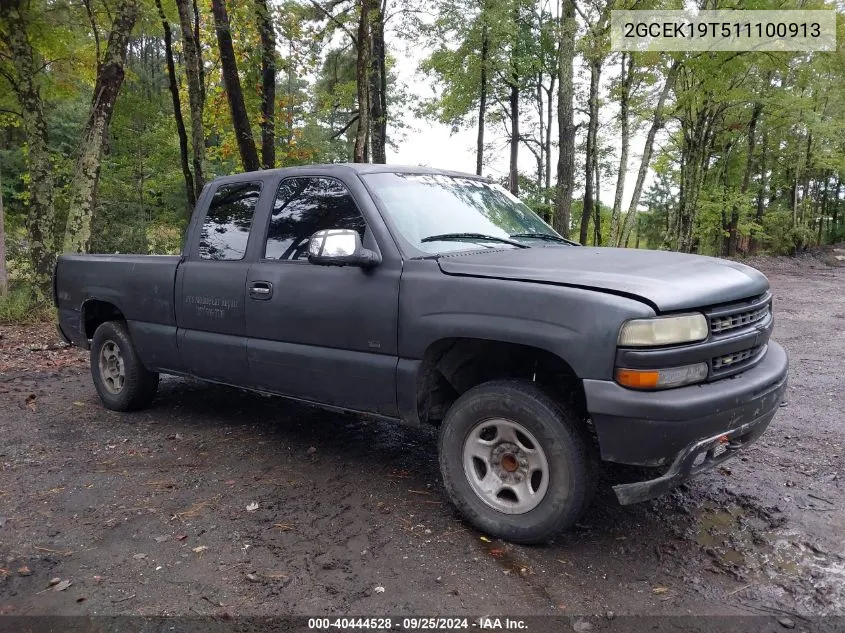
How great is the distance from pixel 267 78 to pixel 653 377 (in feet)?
46.2

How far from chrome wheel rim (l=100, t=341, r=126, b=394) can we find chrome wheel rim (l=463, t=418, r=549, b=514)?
367 centimetres

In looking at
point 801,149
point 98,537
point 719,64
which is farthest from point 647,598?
point 801,149

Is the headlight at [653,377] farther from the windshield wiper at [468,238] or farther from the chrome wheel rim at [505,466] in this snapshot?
the windshield wiper at [468,238]

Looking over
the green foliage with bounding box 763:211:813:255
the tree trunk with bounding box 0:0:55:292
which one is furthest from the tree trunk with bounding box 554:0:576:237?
the green foliage with bounding box 763:211:813:255

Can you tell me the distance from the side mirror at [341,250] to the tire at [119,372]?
8.65 feet

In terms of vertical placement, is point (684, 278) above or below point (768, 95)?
below

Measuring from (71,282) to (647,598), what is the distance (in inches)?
218

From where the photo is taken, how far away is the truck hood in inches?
109

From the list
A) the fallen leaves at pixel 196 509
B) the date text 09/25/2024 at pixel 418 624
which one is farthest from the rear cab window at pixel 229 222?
the date text 09/25/2024 at pixel 418 624

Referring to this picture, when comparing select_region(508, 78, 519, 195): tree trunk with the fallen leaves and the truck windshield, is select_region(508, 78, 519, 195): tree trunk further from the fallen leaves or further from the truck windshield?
the fallen leaves

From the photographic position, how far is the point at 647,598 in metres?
2.62

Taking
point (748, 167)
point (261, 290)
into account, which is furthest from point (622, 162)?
point (261, 290)

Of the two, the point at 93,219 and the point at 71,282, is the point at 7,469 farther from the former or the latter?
the point at 93,219

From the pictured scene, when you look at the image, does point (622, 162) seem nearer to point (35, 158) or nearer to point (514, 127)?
point (514, 127)
